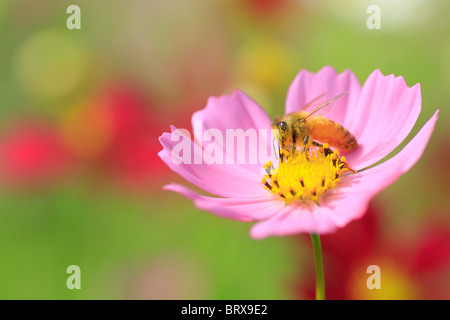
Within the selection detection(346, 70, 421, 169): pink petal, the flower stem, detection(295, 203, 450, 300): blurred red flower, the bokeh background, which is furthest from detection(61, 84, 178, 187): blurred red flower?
the flower stem

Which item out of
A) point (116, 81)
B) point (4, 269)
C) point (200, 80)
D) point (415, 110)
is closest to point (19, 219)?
point (4, 269)

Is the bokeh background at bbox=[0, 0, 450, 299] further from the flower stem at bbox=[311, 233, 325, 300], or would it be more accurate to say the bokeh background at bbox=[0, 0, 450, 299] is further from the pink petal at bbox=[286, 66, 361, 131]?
the flower stem at bbox=[311, 233, 325, 300]

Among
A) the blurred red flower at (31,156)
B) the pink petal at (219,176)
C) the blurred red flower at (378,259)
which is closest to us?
the pink petal at (219,176)

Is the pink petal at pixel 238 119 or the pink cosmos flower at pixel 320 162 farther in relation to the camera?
the pink petal at pixel 238 119

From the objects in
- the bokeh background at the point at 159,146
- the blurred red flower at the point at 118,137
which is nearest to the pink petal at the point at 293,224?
the bokeh background at the point at 159,146

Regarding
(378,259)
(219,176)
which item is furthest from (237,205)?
(378,259)

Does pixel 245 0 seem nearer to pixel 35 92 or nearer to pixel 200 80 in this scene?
pixel 200 80

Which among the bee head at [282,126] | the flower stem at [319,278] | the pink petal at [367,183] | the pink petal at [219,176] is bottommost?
the flower stem at [319,278]

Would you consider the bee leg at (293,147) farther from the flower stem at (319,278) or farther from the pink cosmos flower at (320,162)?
the flower stem at (319,278)

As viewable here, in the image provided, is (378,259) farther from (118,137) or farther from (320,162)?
(118,137)
